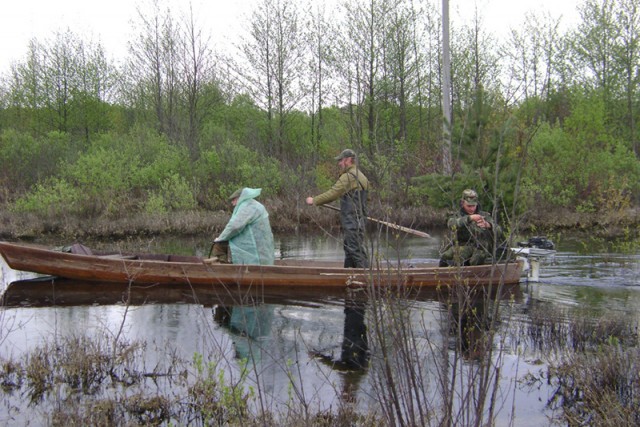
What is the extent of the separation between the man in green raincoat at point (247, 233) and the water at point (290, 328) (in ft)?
2.09

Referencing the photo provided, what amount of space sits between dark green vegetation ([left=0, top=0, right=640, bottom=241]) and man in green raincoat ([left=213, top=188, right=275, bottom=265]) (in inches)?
270

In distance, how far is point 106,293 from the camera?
9.80 meters

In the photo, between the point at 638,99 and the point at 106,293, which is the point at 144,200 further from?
the point at 638,99

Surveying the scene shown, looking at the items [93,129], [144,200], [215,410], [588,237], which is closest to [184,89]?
[93,129]

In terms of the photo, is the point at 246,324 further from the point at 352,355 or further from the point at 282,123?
the point at 282,123

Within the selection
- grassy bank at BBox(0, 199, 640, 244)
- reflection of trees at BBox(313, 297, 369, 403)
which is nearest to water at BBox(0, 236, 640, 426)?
reflection of trees at BBox(313, 297, 369, 403)

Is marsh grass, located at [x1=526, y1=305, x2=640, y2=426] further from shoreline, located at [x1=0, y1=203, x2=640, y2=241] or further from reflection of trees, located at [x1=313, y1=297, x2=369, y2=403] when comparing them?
shoreline, located at [x1=0, y1=203, x2=640, y2=241]

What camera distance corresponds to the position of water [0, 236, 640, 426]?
554 cm

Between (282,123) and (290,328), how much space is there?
1764 cm

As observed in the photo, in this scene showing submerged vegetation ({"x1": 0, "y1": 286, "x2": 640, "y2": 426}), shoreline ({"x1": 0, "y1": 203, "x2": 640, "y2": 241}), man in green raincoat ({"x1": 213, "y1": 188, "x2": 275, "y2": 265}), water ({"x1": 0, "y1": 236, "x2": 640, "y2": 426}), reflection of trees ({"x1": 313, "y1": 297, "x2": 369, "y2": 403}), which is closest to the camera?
A: submerged vegetation ({"x1": 0, "y1": 286, "x2": 640, "y2": 426})

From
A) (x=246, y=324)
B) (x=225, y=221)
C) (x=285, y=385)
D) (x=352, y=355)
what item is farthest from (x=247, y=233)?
(x=225, y=221)

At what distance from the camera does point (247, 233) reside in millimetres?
9398

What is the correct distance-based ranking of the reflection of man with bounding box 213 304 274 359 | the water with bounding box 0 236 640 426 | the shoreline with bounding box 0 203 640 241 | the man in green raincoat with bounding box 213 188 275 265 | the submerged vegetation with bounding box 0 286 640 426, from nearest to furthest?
the submerged vegetation with bounding box 0 286 640 426
the water with bounding box 0 236 640 426
the reflection of man with bounding box 213 304 274 359
the man in green raincoat with bounding box 213 188 275 265
the shoreline with bounding box 0 203 640 241

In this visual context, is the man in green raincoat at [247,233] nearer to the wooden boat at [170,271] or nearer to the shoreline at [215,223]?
the wooden boat at [170,271]
